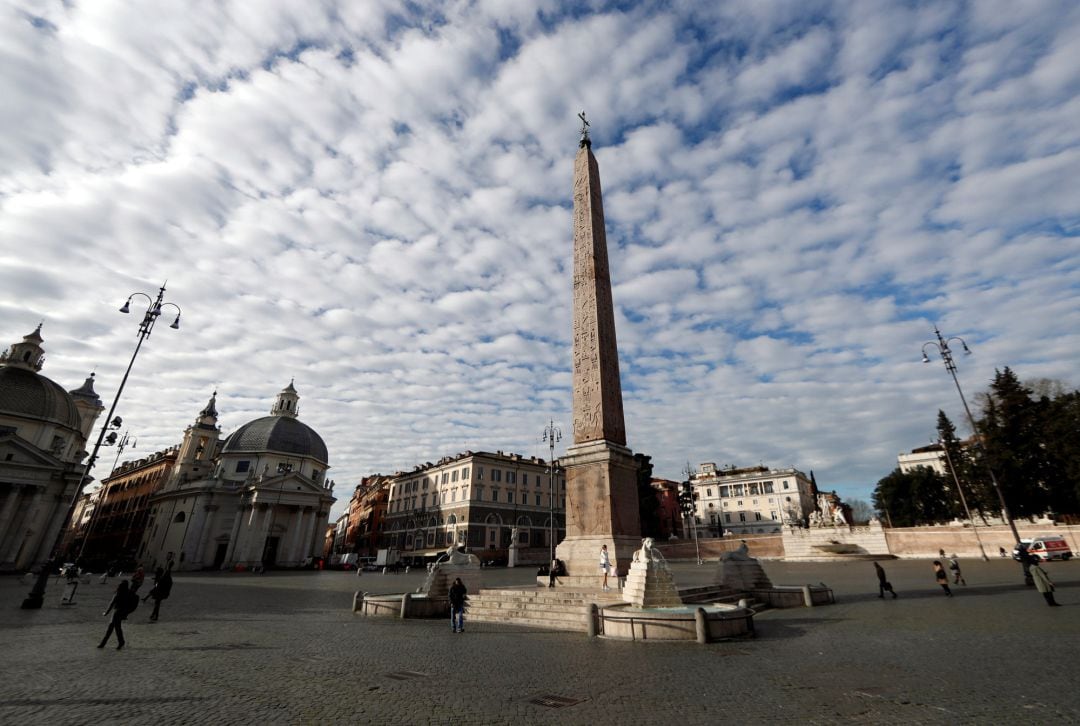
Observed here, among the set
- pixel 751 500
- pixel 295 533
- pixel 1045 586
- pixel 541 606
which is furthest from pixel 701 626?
pixel 751 500

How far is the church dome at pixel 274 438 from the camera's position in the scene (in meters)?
55.3

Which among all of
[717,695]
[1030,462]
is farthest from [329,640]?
[1030,462]

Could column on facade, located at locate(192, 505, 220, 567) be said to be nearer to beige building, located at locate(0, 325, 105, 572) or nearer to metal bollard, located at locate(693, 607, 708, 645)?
beige building, located at locate(0, 325, 105, 572)

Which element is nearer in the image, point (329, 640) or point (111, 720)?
point (111, 720)

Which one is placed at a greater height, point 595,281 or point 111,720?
point 595,281

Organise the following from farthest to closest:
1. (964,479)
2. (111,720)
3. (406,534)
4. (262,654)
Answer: (406,534) → (964,479) → (262,654) → (111,720)

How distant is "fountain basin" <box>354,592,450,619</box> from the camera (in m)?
13.3

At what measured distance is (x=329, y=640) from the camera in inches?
377

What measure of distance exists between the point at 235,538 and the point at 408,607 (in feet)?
145

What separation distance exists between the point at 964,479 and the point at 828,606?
43.7 meters

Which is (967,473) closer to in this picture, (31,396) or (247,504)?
(247,504)

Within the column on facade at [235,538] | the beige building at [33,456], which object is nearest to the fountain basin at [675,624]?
the beige building at [33,456]

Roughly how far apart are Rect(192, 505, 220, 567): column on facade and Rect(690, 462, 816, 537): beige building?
5887 centimetres

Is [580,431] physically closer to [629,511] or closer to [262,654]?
[629,511]
